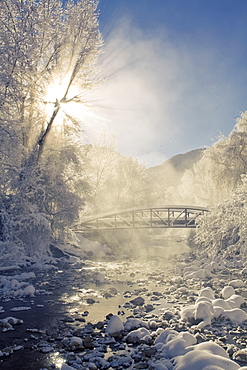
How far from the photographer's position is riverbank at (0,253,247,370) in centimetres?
460

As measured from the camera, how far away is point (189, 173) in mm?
58531

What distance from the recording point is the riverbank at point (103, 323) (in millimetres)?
4602

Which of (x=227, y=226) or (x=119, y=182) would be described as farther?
(x=119, y=182)

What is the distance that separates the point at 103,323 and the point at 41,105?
10.5 m

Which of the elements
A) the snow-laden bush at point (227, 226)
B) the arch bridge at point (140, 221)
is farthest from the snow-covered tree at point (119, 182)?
the snow-laden bush at point (227, 226)

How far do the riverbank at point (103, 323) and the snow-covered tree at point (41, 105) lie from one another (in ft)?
10.2

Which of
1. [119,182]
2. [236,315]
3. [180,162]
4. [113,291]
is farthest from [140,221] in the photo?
[180,162]

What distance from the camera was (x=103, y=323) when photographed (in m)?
6.14

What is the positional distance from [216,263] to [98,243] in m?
10.1

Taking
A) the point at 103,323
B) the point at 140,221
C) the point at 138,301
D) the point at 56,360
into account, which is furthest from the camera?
the point at 140,221

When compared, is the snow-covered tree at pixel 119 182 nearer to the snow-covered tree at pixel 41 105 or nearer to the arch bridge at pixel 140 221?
the arch bridge at pixel 140 221

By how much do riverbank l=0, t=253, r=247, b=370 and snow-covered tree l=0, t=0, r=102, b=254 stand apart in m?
3.12

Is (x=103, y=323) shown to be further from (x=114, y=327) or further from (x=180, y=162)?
(x=180, y=162)

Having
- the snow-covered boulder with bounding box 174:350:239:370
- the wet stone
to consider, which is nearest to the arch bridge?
the wet stone
